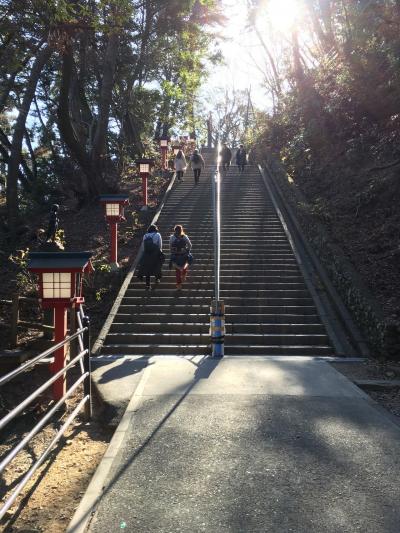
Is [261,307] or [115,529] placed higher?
[261,307]

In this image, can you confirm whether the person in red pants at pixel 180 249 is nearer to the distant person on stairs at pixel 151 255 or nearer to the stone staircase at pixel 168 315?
the distant person on stairs at pixel 151 255

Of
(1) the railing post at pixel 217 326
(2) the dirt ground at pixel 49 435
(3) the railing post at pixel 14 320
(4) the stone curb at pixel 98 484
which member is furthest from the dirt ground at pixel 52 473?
(1) the railing post at pixel 217 326

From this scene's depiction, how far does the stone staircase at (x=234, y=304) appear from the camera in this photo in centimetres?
847

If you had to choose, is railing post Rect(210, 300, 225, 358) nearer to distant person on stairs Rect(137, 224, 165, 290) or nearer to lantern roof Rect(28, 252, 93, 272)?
lantern roof Rect(28, 252, 93, 272)

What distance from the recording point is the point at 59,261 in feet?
18.1

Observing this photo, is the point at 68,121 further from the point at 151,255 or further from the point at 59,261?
the point at 59,261

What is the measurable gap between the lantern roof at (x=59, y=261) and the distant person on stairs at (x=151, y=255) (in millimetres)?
4249

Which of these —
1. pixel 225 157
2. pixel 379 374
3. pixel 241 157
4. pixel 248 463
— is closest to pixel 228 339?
pixel 379 374

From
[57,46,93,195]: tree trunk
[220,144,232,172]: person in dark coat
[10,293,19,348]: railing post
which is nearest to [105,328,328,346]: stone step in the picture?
[10,293,19,348]: railing post

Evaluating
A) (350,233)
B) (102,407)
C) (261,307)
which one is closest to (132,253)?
(261,307)

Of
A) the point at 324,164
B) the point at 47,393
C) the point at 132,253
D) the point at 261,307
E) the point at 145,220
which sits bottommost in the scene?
the point at 47,393

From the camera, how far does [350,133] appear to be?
17.2 m

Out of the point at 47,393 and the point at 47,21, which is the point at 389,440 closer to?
the point at 47,393

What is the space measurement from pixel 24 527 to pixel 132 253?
33.4 ft
